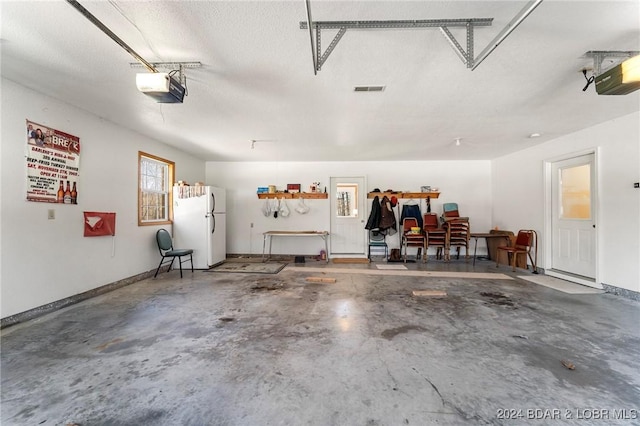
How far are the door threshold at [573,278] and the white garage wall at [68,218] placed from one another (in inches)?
299

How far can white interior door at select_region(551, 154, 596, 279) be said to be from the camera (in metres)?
3.91

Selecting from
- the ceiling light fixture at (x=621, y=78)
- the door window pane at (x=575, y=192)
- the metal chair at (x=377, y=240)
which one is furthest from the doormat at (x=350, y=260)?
the ceiling light fixture at (x=621, y=78)

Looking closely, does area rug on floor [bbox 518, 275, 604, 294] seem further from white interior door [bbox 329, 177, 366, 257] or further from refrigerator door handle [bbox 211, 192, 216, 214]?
refrigerator door handle [bbox 211, 192, 216, 214]

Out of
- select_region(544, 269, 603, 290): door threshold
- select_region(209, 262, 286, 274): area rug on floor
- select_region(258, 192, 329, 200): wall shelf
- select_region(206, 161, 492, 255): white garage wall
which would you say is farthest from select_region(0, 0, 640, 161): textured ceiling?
select_region(209, 262, 286, 274): area rug on floor

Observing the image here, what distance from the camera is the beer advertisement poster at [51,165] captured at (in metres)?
2.78

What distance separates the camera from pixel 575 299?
10.9ft

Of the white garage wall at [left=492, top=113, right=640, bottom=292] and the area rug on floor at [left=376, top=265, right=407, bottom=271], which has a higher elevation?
the white garage wall at [left=492, top=113, right=640, bottom=292]

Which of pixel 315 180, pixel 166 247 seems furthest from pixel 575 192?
pixel 166 247

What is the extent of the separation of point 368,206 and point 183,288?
4.50 meters

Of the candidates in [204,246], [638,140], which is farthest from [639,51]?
[204,246]

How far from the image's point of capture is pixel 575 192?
165 inches

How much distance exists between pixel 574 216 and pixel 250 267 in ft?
20.6

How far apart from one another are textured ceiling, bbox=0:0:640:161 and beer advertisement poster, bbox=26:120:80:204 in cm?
50

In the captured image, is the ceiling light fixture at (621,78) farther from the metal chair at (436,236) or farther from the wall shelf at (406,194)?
the wall shelf at (406,194)
